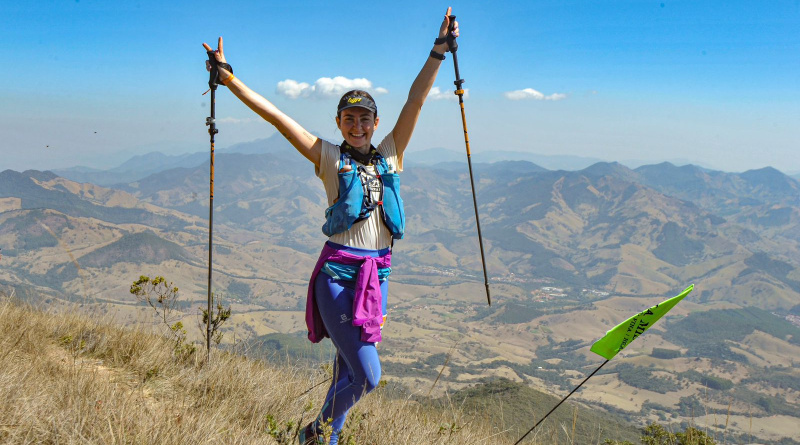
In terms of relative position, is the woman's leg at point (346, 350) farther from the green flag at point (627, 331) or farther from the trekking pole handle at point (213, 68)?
the trekking pole handle at point (213, 68)

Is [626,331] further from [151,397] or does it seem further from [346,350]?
[151,397]

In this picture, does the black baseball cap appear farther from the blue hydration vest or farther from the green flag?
the green flag

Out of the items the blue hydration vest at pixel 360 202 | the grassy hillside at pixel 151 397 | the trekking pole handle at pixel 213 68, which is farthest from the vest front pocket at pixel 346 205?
the trekking pole handle at pixel 213 68

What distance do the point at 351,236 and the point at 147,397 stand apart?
214 cm

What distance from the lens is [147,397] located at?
411 centimetres

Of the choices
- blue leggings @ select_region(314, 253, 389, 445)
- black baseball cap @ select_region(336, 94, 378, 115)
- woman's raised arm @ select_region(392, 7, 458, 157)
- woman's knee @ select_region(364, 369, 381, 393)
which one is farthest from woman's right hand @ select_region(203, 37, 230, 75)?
woman's knee @ select_region(364, 369, 381, 393)

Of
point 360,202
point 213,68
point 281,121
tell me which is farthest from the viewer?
point 213,68

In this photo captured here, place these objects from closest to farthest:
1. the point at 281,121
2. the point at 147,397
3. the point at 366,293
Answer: the point at 366,293, the point at 281,121, the point at 147,397

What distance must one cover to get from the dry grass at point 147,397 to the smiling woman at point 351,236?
0.36m

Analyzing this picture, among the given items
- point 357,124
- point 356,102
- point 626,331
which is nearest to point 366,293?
point 357,124

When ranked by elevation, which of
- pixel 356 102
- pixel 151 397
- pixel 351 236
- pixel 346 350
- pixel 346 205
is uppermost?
pixel 356 102

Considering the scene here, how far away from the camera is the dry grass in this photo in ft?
9.58

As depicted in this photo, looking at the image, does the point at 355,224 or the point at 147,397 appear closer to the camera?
the point at 355,224

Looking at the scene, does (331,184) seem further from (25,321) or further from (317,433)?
(25,321)
